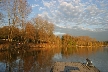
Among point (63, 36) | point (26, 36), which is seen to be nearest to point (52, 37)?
point (26, 36)

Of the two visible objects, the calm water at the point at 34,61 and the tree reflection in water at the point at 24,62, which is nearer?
the tree reflection in water at the point at 24,62

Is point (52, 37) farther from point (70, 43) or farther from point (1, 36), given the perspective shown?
point (70, 43)

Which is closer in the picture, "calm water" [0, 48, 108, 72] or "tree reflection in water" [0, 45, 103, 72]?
"tree reflection in water" [0, 45, 103, 72]

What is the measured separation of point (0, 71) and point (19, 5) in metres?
42.9

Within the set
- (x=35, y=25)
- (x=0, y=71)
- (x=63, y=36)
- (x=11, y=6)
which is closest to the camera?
(x=0, y=71)

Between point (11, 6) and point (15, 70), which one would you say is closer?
point (15, 70)

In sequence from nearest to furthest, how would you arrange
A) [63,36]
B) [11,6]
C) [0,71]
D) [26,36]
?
[0,71] → [11,6] → [26,36] → [63,36]

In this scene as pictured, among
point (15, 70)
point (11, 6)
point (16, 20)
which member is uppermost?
point (11, 6)

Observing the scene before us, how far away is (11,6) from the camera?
58.6m

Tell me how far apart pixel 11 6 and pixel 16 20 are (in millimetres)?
5293

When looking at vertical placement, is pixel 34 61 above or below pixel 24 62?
below

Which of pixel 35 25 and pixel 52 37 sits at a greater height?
pixel 35 25

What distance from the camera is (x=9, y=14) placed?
58.8 metres

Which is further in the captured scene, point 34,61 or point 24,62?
point 34,61
